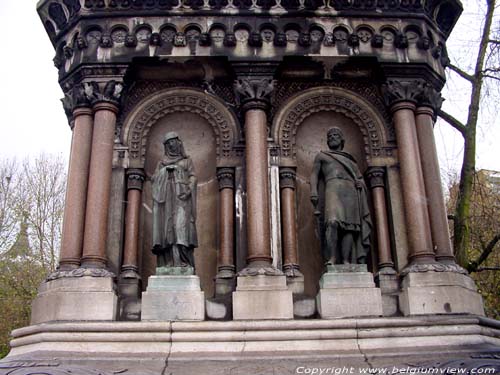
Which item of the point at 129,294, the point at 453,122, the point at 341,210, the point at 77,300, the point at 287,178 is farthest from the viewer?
the point at 453,122

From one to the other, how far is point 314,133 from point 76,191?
4842mm

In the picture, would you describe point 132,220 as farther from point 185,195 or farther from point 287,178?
point 287,178

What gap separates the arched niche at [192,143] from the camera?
37.7 feet

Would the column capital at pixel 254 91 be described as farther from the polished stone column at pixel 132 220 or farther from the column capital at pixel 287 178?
the polished stone column at pixel 132 220

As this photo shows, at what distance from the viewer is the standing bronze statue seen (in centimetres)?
1012

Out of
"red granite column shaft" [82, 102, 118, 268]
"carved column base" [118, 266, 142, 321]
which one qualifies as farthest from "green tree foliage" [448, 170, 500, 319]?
"red granite column shaft" [82, 102, 118, 268]

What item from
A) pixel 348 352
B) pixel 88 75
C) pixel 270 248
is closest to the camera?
pixel 348 352

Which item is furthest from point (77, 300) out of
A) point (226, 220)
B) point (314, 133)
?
point (314, 133)

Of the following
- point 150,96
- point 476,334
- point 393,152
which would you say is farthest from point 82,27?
point 476,334

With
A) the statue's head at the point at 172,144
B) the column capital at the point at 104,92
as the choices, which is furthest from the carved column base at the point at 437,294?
the column capital at the point at 104,92

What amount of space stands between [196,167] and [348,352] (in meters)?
4.88

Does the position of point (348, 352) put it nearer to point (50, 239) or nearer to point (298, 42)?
point (298, 42)

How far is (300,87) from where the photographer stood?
12422 millimetres

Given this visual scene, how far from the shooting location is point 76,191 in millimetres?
10672
